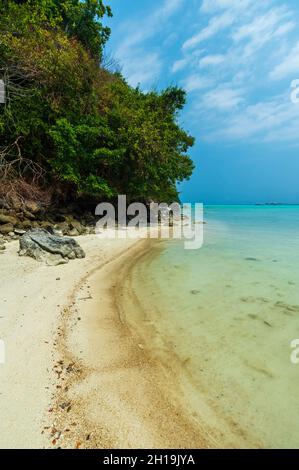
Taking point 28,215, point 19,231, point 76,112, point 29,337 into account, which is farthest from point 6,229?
point 76,112

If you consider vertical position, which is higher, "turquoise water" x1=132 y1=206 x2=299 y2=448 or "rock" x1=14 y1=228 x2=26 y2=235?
"rock" x1=14 y1=228 x2=26 y2=235

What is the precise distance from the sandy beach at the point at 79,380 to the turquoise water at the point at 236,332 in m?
0.44

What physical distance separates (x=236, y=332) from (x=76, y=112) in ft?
38.9

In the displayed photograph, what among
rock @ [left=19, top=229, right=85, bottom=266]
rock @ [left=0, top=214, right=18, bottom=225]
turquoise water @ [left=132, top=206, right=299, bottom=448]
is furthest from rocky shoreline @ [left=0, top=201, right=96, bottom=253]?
turquoise water @ [left=132, top=206, right=299, bottom=448]

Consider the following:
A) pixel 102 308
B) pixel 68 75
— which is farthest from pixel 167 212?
pixel 102 308

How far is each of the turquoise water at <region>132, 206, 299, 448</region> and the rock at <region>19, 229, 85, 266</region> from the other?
190 centimetres

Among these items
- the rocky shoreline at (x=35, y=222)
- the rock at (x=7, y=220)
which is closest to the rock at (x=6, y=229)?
the rocky shoreline at (x=35, y=222)

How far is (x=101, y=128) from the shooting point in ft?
39.3

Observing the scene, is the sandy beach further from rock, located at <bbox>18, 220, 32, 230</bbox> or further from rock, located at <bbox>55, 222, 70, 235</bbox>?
rock, located at <bbox>55, 222, 70, 235</bbox>

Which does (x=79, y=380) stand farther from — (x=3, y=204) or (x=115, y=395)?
(x=3, y=204)

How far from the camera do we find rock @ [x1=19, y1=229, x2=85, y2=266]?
241 inches

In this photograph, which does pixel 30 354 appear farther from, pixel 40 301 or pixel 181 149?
pixel 181 149

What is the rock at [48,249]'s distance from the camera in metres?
6.11

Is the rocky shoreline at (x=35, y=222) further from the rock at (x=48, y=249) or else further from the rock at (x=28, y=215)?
the rock at (x=48, y=249)
